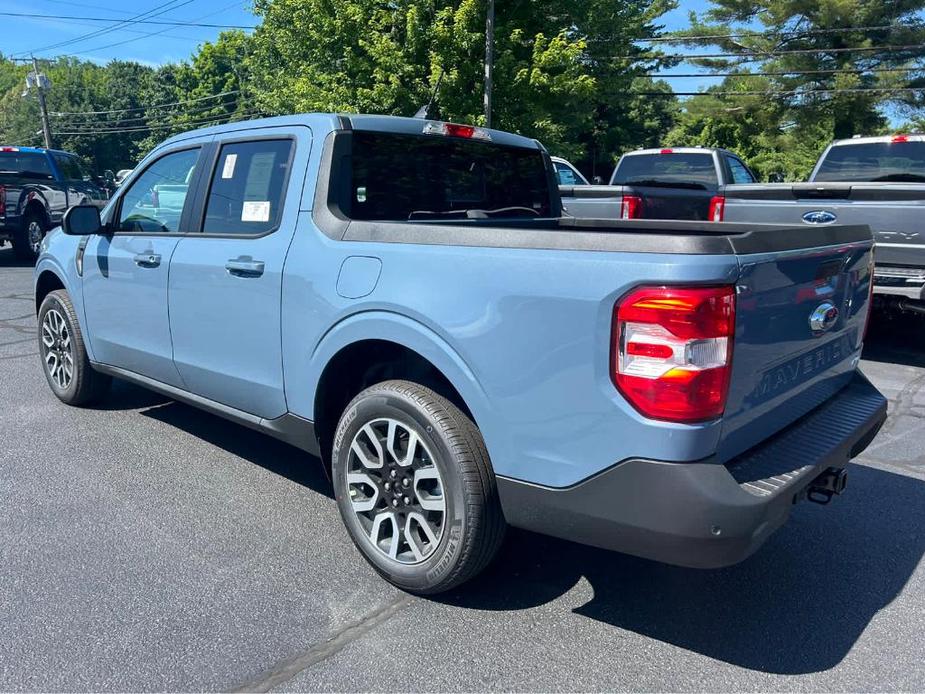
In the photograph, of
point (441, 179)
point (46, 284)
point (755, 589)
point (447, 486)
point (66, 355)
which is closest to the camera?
point (447, 486)

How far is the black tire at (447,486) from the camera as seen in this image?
2.79 meters

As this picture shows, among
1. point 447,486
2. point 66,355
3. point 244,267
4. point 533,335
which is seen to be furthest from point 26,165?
point 533,335

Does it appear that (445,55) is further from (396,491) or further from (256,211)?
(396,491)

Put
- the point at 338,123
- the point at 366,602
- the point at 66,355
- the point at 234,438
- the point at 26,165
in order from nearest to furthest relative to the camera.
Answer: the point at 366,602
the point at 338,123
the point at 234,438
the point at 66,355
the point at 26,165

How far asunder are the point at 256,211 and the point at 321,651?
206 cm

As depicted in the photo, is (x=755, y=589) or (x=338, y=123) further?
(x=338, y=123)

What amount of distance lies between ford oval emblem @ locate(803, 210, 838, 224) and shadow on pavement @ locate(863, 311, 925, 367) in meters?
1.07

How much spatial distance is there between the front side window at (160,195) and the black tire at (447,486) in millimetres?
1919

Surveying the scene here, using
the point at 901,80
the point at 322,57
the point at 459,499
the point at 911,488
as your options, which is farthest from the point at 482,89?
Answer: the point at 901,80

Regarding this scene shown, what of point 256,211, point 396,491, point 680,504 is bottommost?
point 396,491

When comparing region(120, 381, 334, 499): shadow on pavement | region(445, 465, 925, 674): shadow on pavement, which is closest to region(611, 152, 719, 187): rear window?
region(120, 381, 334, 499): shadow on pavement

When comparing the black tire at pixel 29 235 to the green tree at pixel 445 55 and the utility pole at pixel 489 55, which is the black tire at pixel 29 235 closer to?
the green tree at pixel 445 55

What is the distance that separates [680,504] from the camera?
2357 mm

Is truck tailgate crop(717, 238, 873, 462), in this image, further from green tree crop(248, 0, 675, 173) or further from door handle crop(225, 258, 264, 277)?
green tree crop(248, 0, 675, 173)
